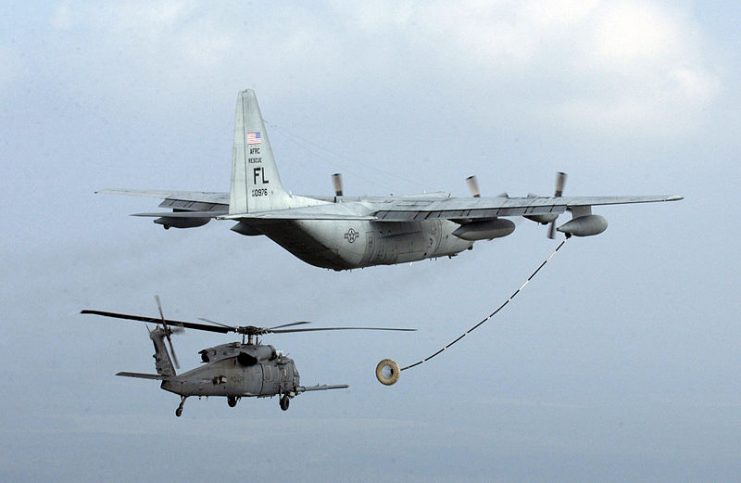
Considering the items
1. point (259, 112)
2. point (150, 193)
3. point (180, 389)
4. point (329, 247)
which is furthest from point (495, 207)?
point (150, 193)

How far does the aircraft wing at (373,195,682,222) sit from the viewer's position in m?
56.6

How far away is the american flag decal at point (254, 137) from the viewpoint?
185ft

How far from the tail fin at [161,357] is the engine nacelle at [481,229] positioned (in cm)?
1430

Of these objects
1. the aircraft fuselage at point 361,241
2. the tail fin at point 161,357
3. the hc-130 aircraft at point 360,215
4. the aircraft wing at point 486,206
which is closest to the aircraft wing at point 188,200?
the hc-130 aircraft at point 360,215

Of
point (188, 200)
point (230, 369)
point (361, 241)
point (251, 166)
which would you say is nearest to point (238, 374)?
point (230, 369)

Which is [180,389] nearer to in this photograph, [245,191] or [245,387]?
[245,387]

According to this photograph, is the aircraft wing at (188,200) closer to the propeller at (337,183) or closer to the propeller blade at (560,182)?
the propeller at (337,183)

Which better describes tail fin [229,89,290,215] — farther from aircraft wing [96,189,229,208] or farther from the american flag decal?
aircraft wing [96,189,229,208]

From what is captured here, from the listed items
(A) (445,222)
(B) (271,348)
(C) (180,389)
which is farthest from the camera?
(A) (445,222)

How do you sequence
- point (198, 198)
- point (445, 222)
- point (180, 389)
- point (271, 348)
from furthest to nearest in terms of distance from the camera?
point (198, 198), point (445, 222), point (271, 348), point (180, 389)

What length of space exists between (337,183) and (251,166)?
34.4 feet

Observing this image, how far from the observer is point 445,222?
63.3 meters

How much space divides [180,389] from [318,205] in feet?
33.3

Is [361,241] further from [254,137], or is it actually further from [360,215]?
[254,137]
